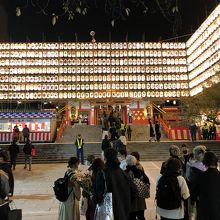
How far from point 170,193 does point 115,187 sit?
77 cm

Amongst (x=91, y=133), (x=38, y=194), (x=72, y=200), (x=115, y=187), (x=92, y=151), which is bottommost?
(x=38, y=194)

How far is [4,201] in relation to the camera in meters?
4.98

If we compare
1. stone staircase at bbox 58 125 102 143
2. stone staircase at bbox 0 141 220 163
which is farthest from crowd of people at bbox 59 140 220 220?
stone staircase at bbox 58 125 102 143

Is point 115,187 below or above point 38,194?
above

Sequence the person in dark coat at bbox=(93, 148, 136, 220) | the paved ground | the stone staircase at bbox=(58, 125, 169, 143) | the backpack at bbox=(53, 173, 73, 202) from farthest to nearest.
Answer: the stone staircase at bbox=(58, 125, 169, 143) < the paved ground < the backpack at bbox=(53, 173, 73, 202) < the person in dark coat at bbox=(93, 148, 136, 220)

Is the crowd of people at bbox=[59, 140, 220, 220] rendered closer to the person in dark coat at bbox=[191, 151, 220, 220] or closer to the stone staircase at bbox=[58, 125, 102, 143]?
the person in dark coat at bbox=[191, 151, 220, 220]

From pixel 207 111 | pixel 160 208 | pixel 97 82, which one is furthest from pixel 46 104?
pixel 160 208

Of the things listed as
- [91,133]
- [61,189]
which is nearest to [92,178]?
[61,189]

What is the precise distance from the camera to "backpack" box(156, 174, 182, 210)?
451 cm

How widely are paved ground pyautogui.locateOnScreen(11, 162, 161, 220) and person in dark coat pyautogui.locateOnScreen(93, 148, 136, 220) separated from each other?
3.15m

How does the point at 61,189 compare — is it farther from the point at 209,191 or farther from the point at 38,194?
the point at 38,194

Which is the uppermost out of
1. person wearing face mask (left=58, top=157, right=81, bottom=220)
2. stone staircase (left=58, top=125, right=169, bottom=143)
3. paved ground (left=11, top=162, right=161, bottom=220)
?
stone staircase (left=58, top=125, right=169, bottom=143)

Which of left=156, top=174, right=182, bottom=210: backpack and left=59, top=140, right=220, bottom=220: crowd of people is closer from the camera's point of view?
left=59, top=140, right=220, bottom=220: crowd of people

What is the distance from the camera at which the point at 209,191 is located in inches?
179
